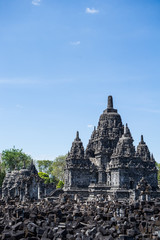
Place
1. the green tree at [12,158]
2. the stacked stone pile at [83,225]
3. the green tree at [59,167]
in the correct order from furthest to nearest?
the green tree at [59,167] < the green tree at [12,158] < the stacked stone pile at [83,225]

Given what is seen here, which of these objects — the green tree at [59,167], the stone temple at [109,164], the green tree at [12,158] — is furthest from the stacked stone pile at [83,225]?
the green tree at [59,167]

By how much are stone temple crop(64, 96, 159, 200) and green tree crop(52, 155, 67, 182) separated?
22878 mm

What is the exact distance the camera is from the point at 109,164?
186 feet

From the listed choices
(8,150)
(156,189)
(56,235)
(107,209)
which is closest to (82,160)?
(156,189)

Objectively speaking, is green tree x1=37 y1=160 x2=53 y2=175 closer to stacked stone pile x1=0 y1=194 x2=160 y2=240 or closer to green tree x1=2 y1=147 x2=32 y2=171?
green tree x1=2 y1=147 x2=32 y2=171

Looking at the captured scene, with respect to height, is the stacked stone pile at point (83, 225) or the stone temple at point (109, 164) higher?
the stone temple at point (109, 164)

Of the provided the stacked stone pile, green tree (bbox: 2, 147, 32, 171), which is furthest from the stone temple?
the stacked stone pile

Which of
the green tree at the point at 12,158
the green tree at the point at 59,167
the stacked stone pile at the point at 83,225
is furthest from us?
the green tree at the point at 59,167

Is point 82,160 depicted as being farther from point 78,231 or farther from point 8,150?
point 78,231

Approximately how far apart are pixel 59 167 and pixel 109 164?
1308 inches

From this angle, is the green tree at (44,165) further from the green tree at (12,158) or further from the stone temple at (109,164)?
the stone temple at (109,164)

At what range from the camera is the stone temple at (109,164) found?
175 feet

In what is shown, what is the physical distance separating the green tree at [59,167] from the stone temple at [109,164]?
2288 cm

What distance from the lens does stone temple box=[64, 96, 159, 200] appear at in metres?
53.4
